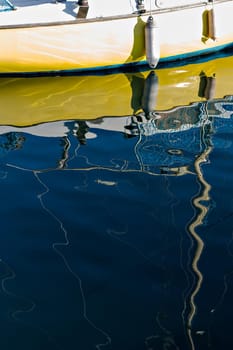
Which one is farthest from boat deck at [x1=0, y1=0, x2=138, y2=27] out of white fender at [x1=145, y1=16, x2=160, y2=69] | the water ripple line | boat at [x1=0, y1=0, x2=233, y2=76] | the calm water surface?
the water ripple line

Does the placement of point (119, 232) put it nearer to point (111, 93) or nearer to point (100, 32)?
point (111, 93)

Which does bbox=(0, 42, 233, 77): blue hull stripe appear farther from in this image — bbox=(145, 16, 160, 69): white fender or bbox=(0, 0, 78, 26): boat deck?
bbox=(0, 0, 78, 26): boat deck

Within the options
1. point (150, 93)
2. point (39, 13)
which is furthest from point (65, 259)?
point (39, 13)

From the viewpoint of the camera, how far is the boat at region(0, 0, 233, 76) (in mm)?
11914

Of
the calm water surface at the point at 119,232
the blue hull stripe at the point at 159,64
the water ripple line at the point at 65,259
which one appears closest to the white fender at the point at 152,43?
the blue hull stripe at the point at 159,64

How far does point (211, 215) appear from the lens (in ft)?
24.0

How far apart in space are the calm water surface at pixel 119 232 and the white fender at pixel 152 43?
2.03 metres

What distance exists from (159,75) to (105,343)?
7.86 m

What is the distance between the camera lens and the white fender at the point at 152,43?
39.3 ft

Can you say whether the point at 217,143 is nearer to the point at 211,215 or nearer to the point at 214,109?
the point at 214,109

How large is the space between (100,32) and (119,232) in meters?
5.96

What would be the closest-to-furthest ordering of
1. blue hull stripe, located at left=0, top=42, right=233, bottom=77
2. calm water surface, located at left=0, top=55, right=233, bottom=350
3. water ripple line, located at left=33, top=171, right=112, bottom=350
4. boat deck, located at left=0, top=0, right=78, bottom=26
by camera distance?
water ripple line, located at left=33, top=171, right=112, bottom=350, calm water surface, located at left=0, top=55, right=233, bottom=350, boat deck, located at left=0, top=0, right=78, bottom=26, blue hull stripe, located at left=0, top=42, right=233, bottom=77

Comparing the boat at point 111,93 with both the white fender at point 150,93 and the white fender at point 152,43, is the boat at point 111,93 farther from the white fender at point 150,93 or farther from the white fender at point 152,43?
the white fender at point 152,43

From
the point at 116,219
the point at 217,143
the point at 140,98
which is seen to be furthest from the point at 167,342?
the point at 140,98
